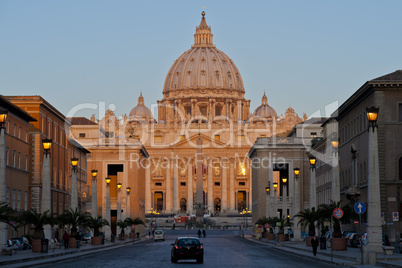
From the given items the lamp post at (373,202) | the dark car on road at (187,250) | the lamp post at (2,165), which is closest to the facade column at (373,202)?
the lamp post at (373,202)

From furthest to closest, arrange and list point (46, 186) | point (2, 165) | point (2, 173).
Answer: point (46, 186) → point (2, 173) → point (2, 165)

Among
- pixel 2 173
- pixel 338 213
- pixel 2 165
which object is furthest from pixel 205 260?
pixel 2 165

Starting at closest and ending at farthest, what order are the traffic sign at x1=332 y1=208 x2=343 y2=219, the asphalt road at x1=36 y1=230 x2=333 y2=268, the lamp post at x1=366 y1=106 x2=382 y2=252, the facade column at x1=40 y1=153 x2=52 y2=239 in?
1. the lamp post at x1=366 y1=106 x2=382 y2=252
2. the asphalt road at x1=36 y1=230 x2=333 y2=268
3. the traffic sign at x1=332 y1=208 x2=343 y2=219
4. the facade column at x1=40 y1=153 x2=52 y2=239

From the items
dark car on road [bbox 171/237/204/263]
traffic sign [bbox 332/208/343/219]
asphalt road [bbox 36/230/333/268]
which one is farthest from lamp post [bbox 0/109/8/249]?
traffic sign [bbox 332/208/343/219]

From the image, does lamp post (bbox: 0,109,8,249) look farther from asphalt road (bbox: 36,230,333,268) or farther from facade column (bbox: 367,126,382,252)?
facade column (bbox: 367,126,382,252)

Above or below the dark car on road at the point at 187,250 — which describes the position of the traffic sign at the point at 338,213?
above

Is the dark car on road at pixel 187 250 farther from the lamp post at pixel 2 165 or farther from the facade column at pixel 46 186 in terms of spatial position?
the facade column at pixel 46 186

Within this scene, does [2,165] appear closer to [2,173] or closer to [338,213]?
[2,173]

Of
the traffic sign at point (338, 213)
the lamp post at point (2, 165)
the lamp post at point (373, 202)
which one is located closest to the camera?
the lamp post at point (373, 202)

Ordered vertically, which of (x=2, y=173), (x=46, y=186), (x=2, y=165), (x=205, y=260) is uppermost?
(x=2, y=165)

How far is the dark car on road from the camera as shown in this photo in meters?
43.3

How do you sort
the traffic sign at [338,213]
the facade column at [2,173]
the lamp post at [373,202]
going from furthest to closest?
the facade column at [2,173]
the traffic sign at [338,213]
the lamp post at [373,202]

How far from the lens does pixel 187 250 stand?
43.3m

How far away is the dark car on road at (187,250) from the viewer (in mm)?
43312
